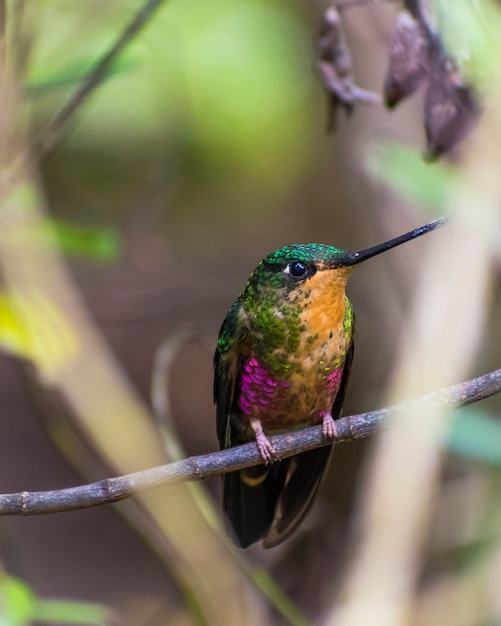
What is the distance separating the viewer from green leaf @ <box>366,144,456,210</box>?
2842 millimetres

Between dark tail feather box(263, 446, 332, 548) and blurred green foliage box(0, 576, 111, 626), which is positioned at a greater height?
blurred green foliage box(0, 576, 111, 626)

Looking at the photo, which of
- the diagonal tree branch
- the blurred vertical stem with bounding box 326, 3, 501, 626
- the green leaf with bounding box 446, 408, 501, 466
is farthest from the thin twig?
the green leaf with bounding box 446, 408, 501, 466

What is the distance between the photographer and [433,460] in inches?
103

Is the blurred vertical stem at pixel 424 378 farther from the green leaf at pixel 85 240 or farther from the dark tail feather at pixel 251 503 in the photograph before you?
the green leaf at pixel 85 240

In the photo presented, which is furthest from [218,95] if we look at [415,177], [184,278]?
[415,177]

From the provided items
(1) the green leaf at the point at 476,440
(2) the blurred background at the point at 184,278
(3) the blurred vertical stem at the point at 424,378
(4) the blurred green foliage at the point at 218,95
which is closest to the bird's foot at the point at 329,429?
(3) the blurred vertical stem at the point at 424,378

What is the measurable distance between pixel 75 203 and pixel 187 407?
1428 millimetres

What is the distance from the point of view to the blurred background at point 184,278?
3031mm

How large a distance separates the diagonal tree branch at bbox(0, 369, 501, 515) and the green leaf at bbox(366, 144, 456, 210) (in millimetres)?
1156

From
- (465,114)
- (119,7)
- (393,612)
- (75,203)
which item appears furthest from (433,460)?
(75,203)

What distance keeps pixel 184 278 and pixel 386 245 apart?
3.73 metres

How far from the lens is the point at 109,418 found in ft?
10.8

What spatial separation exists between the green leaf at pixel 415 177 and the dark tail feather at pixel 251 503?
3.16 ft

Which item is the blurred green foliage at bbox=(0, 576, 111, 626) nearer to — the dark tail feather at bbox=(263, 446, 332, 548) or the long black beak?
the dark tail feather at bbox=(263, 446, 332, 548)
